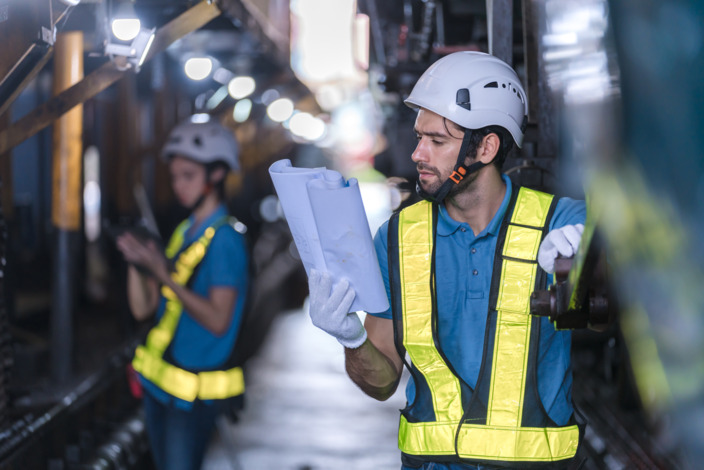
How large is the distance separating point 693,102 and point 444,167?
67.2 inches

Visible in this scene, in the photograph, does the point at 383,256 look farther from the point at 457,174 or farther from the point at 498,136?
the point at 498,136

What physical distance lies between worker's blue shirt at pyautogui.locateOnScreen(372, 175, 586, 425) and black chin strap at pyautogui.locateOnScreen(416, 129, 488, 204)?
9 cm

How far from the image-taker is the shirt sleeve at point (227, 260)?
411cm

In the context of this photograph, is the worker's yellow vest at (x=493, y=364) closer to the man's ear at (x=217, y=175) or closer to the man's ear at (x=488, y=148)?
the man's ear at (x=488, y=148)

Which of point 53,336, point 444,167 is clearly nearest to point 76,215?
point 53,336

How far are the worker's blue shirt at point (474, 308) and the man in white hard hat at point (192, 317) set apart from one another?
1.51m

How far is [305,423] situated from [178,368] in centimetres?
416

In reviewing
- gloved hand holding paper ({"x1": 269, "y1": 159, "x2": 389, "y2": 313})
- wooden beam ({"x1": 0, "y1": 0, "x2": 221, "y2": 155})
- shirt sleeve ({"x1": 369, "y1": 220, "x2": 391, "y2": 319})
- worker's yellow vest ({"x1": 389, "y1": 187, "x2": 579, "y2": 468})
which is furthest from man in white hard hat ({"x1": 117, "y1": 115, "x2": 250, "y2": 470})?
gloved hand holding paper ({"x1": 269, "y1": 159, "x2": 389, "y2": 313})

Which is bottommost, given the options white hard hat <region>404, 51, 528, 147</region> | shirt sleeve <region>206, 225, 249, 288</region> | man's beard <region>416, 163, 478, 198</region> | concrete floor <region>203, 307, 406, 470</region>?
concrete floor <region>203, 307, 406, 470</region>

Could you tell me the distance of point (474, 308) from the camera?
2.67 meters

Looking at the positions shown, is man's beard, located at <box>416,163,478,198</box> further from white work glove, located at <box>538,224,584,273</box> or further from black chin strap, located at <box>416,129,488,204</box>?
white work glove, located at <box>538,224,584,273</box>

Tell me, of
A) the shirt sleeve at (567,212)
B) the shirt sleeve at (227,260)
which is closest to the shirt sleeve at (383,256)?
the shirt sleeve at (567,212)

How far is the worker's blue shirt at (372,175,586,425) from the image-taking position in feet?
8.66

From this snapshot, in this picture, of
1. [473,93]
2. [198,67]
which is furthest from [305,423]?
[473,93]
